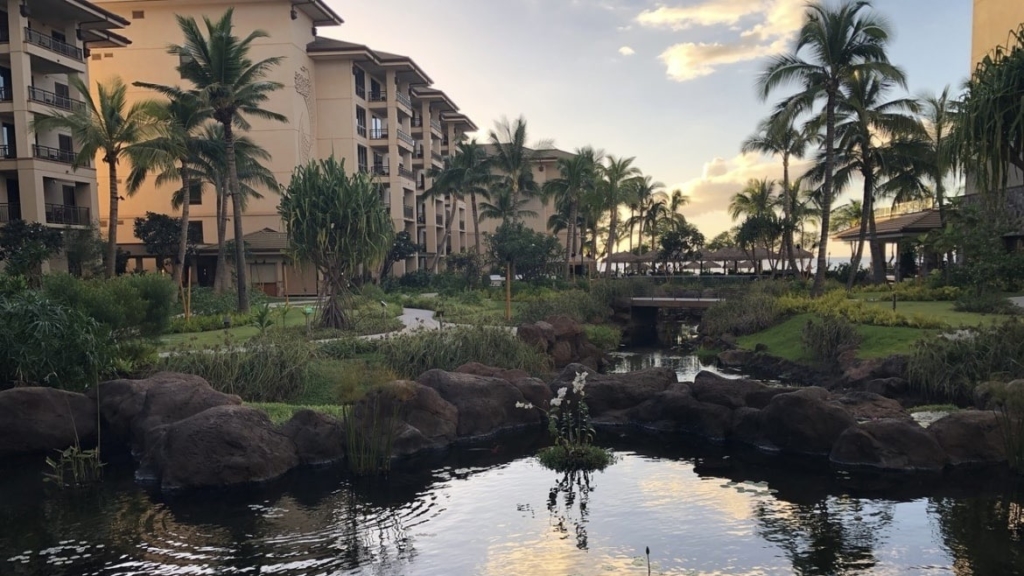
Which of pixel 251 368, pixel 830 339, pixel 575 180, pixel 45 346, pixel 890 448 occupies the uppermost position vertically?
pixel 575 180

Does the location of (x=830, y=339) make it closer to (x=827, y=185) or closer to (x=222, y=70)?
(x=827, y=185)

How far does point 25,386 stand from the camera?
1357 cm

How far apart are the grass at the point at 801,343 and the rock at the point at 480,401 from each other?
10.3m

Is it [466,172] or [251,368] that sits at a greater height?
[466,172]

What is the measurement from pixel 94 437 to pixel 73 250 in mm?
25020

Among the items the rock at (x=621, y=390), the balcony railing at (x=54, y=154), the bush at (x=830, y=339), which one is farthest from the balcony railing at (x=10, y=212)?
the bush at (x=830, y=339)

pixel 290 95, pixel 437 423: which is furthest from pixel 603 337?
pixel 290 95

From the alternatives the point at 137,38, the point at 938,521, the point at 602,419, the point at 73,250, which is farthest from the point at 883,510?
the point at 137,38

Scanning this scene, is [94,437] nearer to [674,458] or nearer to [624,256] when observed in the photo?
[674,458]

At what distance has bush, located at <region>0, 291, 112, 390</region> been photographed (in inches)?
530

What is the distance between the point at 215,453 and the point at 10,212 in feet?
100

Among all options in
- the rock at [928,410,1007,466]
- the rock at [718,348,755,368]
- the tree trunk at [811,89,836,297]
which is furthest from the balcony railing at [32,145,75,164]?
the rock at [928,410,1007,466]

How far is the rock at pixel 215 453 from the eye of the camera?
1091cm

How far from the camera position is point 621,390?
51.2 feet
